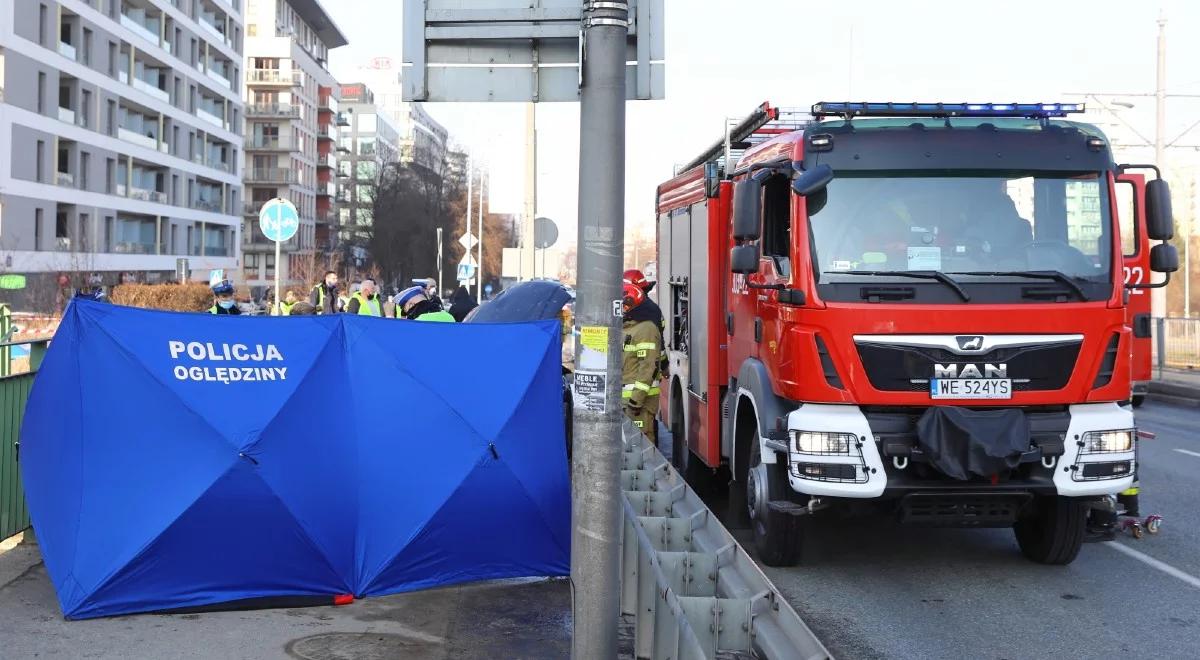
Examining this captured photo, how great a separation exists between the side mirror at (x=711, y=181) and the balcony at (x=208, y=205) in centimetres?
7645

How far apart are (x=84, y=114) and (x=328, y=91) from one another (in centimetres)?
5884

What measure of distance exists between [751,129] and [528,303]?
8.78 ft

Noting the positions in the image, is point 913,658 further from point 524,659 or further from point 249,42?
point 249,42

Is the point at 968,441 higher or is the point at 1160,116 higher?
the point at 1160,116

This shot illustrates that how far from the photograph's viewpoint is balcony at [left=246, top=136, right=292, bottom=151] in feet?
350

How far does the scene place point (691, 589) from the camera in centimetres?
580

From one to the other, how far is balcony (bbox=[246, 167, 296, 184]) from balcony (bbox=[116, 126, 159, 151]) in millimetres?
33022

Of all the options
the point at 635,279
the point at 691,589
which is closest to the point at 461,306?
the point at 635,279

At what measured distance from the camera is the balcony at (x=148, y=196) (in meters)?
70.2

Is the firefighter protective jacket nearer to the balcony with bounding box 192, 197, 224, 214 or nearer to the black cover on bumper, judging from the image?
the black cover on bumper

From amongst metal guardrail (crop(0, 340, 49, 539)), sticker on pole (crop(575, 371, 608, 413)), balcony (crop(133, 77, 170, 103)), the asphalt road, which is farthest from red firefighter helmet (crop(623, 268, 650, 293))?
balcony (crop(133, 77, 170, 103))

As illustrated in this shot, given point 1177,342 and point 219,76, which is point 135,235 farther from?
point 1177,342

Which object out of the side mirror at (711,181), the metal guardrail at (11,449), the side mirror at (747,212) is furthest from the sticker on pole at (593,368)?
the side mirror at (711,181)

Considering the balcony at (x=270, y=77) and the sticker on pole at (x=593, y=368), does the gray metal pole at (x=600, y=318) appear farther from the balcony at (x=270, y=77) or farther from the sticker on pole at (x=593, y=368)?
the balcony at (x=270, y=77)
